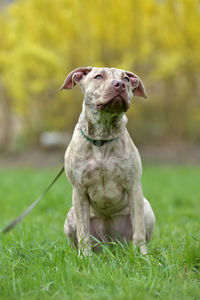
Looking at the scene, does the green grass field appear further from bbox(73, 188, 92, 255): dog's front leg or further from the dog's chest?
the dog's chest

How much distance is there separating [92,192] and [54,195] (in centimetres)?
404

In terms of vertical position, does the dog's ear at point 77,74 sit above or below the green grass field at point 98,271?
above

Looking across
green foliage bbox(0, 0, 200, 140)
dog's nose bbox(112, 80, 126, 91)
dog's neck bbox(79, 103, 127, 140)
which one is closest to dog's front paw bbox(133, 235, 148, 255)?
dog's neck bbox(79, 103, 127, 140)

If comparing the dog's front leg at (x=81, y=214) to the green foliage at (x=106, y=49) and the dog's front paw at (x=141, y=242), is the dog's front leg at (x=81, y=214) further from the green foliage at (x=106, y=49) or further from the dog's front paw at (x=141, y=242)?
the green foliage at (x=106, y=49)

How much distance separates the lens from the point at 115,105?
290 cm

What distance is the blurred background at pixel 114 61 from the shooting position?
14258 millimetres

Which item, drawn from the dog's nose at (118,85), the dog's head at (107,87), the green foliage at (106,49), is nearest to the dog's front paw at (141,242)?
the dog's head at (107,87)

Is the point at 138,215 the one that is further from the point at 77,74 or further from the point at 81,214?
the point at 77,74

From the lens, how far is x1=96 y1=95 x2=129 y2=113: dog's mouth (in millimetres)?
2869

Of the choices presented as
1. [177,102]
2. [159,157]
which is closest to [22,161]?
Answer: [159,157]

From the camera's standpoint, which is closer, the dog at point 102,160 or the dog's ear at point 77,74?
the dog at point 102,160

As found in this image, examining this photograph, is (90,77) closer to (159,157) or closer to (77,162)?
(77,162)

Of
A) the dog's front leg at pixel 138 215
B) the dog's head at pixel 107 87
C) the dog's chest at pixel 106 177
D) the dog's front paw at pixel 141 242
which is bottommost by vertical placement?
the dog's front paw at pixel 141 242

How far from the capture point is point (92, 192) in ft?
10.4
